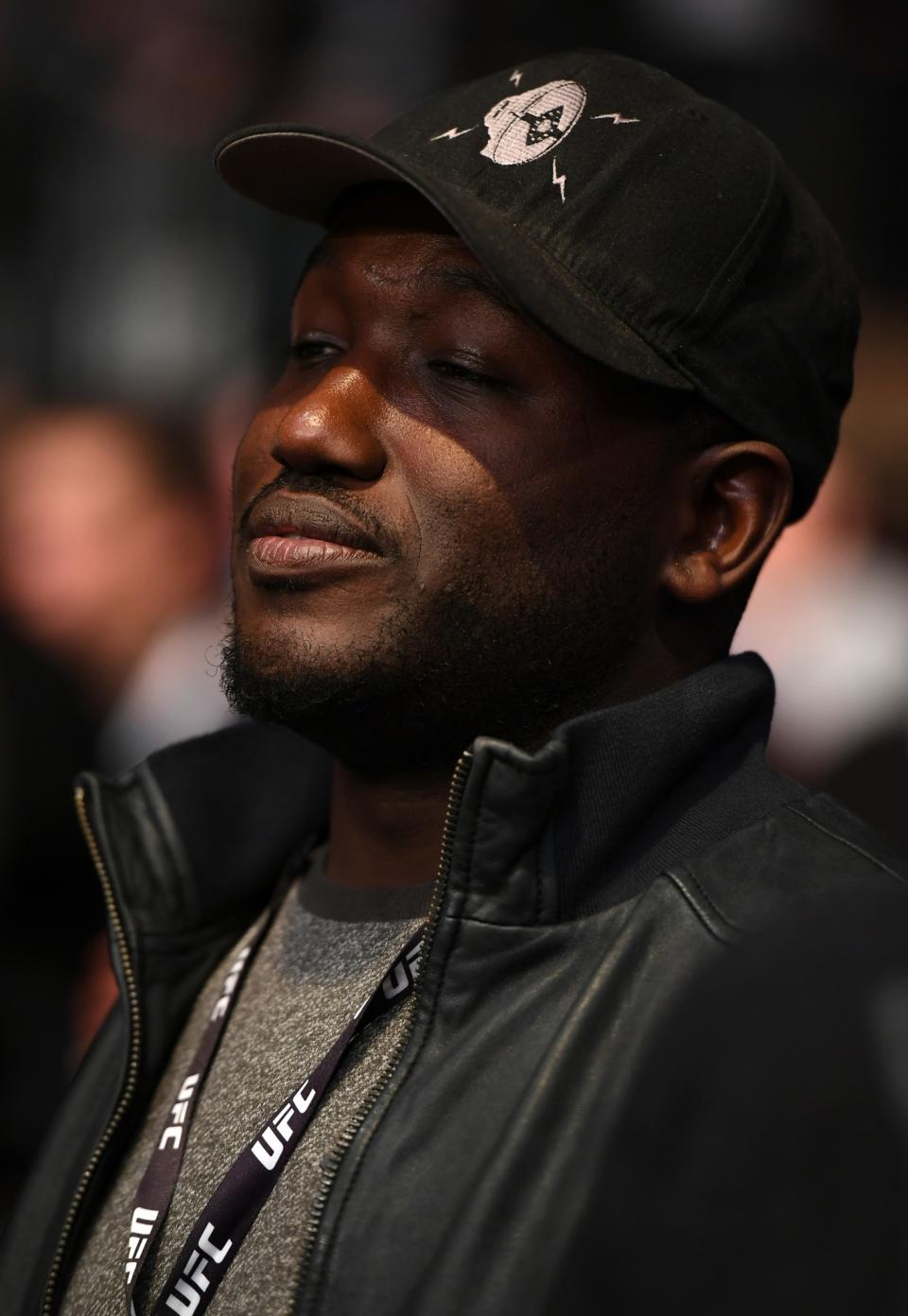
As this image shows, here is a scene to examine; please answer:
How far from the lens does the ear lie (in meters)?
1.78

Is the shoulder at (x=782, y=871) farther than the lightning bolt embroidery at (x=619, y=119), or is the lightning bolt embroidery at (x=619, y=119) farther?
the lightning bolt embroidery at (x=619, y=119)

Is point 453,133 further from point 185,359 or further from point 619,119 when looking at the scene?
point 185,359

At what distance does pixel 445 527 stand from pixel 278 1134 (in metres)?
0.67

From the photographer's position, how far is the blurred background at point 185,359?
12.3 feet

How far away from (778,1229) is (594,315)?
936 mm

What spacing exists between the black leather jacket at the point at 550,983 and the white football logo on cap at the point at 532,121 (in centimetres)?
63

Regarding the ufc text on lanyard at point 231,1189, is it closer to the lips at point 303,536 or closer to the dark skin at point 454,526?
the dark skin at point 454,526

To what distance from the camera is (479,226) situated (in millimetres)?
1562

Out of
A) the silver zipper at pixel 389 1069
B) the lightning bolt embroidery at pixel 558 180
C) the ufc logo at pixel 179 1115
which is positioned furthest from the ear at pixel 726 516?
the ufc logo at pixel 179 1115

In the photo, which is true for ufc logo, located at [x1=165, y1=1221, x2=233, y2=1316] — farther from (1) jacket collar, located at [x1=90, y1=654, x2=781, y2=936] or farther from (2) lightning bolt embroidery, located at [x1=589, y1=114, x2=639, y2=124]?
(2) lightning bolt embroidery, located at [x1=589, y1=114, x2=639, y2=124]

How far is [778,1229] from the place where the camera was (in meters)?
1.26

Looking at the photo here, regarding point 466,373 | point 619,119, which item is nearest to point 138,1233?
point 466,373

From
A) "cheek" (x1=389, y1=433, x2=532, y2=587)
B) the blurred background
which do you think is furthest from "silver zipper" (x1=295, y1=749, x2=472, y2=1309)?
the blurred background

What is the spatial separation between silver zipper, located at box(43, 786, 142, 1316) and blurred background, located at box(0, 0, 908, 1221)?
159cm
